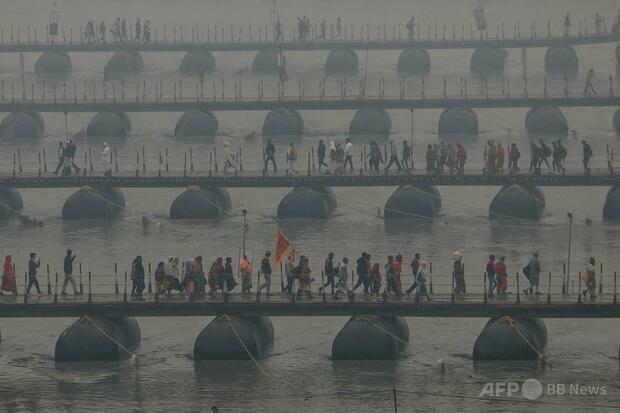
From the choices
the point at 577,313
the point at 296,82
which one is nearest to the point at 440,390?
the point at 577,313

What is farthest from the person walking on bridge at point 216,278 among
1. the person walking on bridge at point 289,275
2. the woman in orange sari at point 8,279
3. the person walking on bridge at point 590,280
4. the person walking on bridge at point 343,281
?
the person walking on bridge at point 590,280

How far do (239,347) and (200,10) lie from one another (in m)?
97.2

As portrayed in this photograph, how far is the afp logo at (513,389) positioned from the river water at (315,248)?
1.16 feet

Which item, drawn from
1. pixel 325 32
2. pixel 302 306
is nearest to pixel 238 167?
pixel 302 306

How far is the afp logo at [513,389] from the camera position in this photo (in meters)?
58.2

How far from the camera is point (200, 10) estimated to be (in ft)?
515

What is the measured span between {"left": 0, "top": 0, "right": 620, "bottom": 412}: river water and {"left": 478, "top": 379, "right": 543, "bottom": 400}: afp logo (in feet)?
1.16

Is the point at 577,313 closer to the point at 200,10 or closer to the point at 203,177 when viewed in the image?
the point at 203,177

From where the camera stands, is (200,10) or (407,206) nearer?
(407,206)

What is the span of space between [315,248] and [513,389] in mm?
22994

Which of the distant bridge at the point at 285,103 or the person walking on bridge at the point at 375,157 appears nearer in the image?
the person walking on bridge at the point at 375,157

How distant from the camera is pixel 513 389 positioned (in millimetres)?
58750

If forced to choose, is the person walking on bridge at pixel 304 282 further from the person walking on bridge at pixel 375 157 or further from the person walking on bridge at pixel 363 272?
the person walking on bridge at pixel 375 157

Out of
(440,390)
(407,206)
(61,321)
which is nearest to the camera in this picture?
(440,390)
